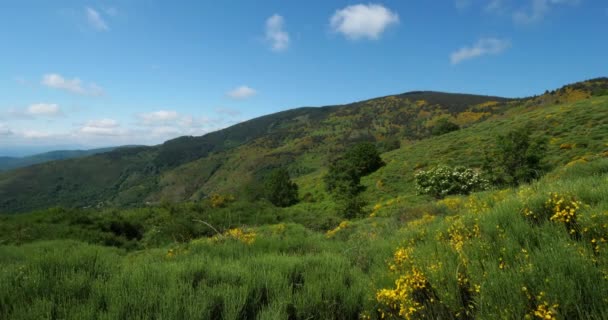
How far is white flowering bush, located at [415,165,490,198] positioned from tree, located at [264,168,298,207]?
28099mm

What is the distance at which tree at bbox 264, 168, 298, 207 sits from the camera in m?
50.4

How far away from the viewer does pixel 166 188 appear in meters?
180

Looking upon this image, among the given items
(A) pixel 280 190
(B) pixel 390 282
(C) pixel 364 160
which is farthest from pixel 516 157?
(A) pixel 280 190

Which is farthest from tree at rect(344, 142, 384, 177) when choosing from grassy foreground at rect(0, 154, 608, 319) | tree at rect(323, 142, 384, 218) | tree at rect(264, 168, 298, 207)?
grassy foreground at rect(0, 154, 608, 319)

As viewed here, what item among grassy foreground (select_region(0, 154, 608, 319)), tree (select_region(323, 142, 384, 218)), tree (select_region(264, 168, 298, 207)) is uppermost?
grassy foreground (select_region(0, 154, 608, 319))

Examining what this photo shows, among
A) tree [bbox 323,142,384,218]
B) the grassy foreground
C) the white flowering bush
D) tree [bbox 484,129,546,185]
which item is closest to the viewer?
the grassy foreground

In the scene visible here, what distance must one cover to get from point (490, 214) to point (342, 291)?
2468mm

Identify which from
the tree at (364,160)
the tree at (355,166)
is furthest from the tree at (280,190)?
the tree at (364,160)

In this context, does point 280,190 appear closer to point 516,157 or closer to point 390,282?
point 516,157

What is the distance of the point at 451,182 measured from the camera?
23.8 metres

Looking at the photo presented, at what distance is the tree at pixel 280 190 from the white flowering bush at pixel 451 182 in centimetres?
2810

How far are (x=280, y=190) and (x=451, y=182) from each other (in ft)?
105

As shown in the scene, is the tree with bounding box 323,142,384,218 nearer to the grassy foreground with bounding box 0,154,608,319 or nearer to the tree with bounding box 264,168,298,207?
the tree with bounding box 264,168,298,207

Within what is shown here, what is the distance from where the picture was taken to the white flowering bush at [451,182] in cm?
2316
